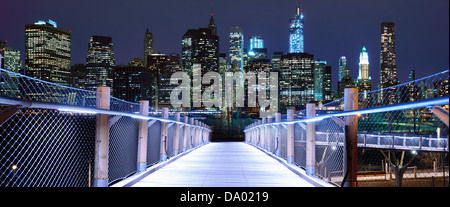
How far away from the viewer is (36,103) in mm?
3139

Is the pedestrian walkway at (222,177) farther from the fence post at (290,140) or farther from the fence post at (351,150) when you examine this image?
the fence post at (351,150)

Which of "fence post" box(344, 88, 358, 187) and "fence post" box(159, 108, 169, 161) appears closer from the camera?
"fence post" box(344, 88, 358, 187)

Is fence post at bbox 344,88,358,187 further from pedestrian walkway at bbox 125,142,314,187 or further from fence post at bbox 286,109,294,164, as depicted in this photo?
fence post at bbox 286,109,294,164

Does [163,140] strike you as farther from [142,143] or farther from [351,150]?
[351,150]

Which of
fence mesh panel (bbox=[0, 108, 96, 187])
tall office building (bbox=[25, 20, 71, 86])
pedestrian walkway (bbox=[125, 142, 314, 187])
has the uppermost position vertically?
tall office building (bbox=[25, 20, 71, 86])

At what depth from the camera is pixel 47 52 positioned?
147500mm

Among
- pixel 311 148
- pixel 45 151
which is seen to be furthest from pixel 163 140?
pixel 45 151

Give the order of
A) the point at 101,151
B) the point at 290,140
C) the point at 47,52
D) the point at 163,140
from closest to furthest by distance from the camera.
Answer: the point at 101,151
the point at 290,140
the point at 163,140
the point at 47,52

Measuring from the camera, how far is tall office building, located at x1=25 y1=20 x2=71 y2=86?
14360cm

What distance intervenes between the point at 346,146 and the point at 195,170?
3.78m

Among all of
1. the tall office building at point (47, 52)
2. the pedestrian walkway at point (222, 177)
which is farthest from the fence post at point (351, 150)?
the tall office building at point (47, 52)

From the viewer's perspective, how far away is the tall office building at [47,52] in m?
144

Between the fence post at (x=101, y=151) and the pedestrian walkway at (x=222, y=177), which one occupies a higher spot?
the fence post at (x=101, y=151)

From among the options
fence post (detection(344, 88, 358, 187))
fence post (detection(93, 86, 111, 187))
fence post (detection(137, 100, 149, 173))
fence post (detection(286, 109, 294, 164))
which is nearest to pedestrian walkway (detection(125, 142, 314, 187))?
fence post (detection(137, 100, 149, 173))
